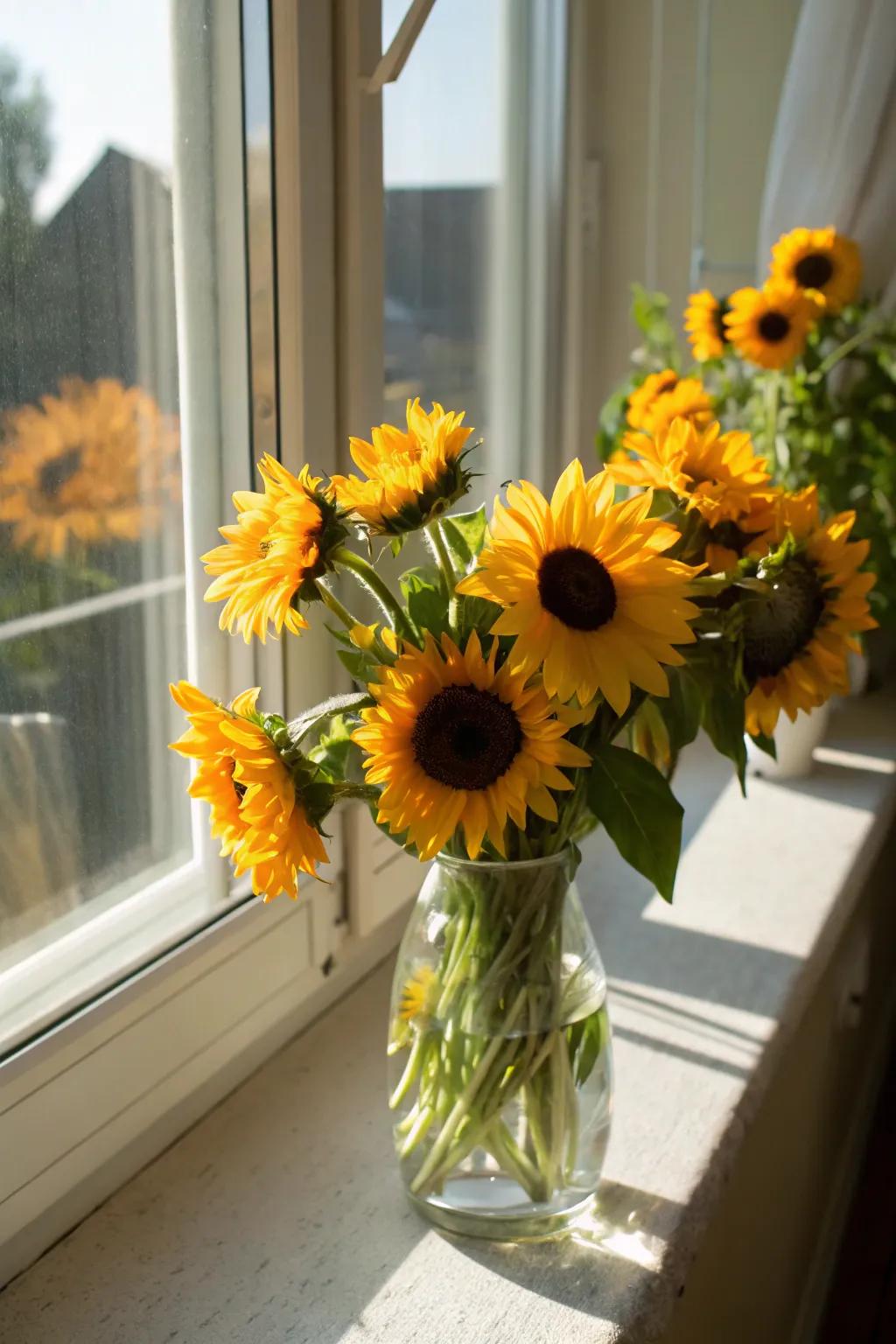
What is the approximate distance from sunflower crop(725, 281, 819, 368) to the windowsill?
51 centimetres

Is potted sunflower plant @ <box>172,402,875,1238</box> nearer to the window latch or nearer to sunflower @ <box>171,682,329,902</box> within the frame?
sunflower @ <box>171,682,329,902</box>

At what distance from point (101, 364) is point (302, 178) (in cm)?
22

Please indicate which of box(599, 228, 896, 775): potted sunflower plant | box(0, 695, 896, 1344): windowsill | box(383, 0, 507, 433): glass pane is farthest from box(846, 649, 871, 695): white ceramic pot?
box(383, 0, 507, 433): glass pane

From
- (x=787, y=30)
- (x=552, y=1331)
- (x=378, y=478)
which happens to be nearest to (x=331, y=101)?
(x=378, y=478)

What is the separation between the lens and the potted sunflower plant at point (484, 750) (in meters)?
0.64

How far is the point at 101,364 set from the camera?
79cm

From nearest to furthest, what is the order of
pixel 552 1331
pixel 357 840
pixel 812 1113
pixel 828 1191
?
pixel 552 1331, pixel 357 840, pixel 812 1113, pixel 828 1191

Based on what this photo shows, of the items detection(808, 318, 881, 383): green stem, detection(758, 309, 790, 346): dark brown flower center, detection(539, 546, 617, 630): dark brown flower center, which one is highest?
detection(758, 309, 790, 346): dark brown flower center

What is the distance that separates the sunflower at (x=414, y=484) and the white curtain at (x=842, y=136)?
3.26 ft

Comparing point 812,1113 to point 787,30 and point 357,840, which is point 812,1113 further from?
point 787,30

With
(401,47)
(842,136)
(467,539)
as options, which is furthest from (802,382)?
(467,539)

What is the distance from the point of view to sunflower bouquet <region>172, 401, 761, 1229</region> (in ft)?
2.11

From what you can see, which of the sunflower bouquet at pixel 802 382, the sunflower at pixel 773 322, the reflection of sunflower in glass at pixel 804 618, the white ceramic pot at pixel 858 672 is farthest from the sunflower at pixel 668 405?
the white ceramic pot at pixel 858 672

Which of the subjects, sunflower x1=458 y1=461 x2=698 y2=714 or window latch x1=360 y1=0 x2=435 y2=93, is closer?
sunflower x1=458 y1=461 x2=698 y2=714
